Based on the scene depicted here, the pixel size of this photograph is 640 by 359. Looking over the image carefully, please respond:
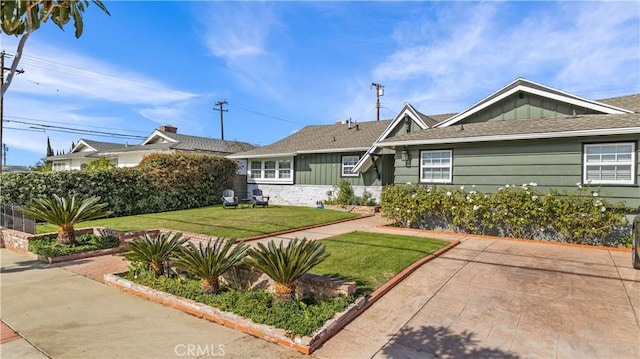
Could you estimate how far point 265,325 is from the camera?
4137mm

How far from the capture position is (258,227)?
10.7 meters

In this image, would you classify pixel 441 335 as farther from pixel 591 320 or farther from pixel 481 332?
pixel 591 320

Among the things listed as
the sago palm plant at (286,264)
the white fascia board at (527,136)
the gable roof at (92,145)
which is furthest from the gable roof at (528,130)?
the gable roof at (92,145)

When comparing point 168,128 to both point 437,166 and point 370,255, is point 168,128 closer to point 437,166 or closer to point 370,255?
point 437,166

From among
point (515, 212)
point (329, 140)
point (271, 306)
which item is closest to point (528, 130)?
point (515, 212)

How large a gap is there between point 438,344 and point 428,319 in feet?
2.04

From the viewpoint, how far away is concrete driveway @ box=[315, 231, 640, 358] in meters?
3.60

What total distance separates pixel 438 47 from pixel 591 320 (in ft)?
37.0

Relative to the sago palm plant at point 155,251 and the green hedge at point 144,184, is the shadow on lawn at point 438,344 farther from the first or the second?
the green hedge at point 144,184

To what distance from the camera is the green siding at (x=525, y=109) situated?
10.3 m

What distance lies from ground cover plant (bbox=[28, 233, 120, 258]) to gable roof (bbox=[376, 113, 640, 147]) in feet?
29.3

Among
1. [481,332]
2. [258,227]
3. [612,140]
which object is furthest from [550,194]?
[258,227]

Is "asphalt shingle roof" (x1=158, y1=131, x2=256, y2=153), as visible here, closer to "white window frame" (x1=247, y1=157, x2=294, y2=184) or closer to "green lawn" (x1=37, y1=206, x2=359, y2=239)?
"white window frame" (x1=247, y1=157, x2=294, y2=184)

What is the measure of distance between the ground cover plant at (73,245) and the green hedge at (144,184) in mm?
5592
